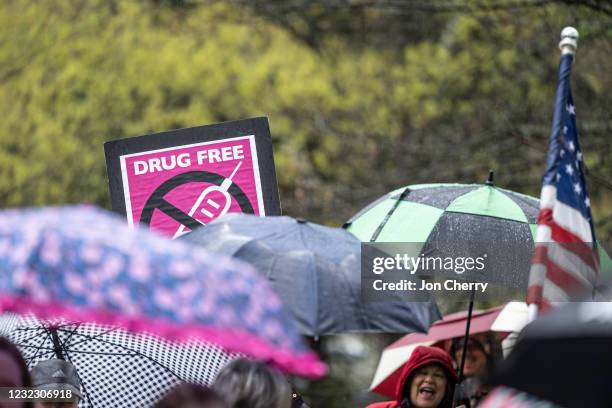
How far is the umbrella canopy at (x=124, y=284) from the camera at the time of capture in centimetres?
366

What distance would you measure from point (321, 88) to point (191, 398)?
48.2ft

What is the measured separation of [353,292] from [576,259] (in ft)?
2.71

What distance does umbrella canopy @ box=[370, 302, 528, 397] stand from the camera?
7715mm

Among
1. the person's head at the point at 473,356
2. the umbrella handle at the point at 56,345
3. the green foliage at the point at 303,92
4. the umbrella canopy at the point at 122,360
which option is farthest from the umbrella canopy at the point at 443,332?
the umbrella handle at the point at 56,345

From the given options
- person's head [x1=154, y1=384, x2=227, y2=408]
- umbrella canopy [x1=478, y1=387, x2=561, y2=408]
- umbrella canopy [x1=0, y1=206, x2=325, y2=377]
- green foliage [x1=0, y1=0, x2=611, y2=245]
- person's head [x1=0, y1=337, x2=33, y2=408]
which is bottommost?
umbrella canopy [x1=478, y1=387, x2=561, y2=408]

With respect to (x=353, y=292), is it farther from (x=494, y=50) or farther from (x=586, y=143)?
(x=494, y=50)

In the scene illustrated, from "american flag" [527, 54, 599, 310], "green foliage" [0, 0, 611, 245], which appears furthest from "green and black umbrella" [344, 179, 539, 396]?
"green foliage" [0, 0, 611, 245]

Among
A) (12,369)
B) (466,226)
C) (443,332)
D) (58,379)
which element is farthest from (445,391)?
(12,369)

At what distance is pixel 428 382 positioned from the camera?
20.6ft

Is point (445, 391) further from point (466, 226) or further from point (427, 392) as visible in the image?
point (466, 226)

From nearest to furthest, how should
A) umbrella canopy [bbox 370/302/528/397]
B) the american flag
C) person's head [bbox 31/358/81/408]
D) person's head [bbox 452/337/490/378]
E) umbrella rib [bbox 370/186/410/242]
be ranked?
1. person's head [bbox 31/358/81/408]
2. the american flag
3. umbrella rib [bbox 370/186/410/242]
4. person's head [bbox 452/337/490/378]
5. umbrella canopy [bbox 370/302/528/397]

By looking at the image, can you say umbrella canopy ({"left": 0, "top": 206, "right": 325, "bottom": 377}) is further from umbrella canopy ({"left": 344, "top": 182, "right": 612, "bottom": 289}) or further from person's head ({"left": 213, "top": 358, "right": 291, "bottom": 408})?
umbrella canopy ({"left": 344, "top": 182, "right": 612, "bottom": 289})

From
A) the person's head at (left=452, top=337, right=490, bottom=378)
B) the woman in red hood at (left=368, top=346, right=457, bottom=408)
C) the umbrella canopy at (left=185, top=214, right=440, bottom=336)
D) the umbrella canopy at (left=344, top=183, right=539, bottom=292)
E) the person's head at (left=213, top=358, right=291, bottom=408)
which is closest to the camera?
the person's head at (left=213, top=358, right=291, bottom=408)

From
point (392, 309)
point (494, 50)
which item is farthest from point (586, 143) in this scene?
point (392, 309)
